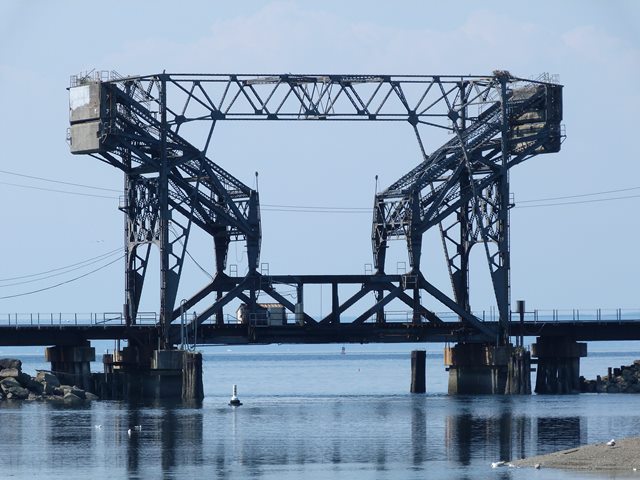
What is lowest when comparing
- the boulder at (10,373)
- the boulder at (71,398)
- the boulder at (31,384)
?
the boulder at (71,398)

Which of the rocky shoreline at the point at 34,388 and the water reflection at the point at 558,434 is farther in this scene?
the rocky shoreline at the point at 34,388

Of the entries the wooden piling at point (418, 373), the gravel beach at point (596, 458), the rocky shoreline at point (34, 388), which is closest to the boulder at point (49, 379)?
the rocky shoreline at point (34, 388)

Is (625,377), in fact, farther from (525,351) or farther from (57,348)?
(57,348)

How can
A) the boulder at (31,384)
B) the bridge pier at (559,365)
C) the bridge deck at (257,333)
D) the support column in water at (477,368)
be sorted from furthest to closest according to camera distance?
the bridge pier at (559,365), the support column in water at (477,368), the boulder at (31,384), the bridge deck at (257,333)

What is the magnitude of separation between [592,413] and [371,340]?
18.4 m

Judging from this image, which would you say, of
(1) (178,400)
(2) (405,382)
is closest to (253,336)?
(1) (178,400)

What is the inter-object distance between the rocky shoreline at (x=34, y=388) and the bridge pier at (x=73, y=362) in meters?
1.01

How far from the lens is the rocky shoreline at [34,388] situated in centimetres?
10259

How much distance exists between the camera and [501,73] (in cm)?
10431

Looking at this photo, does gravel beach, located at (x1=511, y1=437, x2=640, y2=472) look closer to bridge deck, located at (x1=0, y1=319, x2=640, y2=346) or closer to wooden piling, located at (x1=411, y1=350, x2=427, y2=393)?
bridge deck, located at (x1=0, y1=319, x2=640, y2=346)

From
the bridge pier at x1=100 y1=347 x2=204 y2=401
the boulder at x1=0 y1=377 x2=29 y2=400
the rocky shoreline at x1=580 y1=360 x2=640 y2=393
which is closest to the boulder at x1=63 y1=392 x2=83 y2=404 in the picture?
the boulder at x1=0 y1=377 x2=29 y2=400

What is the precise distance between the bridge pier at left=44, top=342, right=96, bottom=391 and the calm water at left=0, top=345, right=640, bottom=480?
573 centimetres

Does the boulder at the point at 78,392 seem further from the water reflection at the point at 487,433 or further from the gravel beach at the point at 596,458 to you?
the gravel beach at the point at 596,458

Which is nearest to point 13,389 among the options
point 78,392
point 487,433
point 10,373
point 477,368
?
point 10,373
